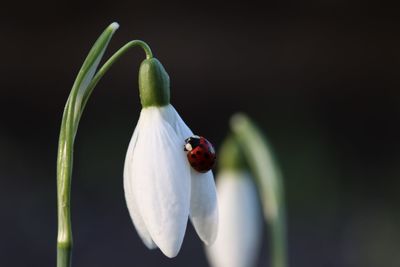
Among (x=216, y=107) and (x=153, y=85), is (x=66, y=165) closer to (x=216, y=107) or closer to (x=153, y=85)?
(x=153, y=85)

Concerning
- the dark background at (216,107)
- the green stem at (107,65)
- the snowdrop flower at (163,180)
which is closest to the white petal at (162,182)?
the snowdrop flower at (163,180)

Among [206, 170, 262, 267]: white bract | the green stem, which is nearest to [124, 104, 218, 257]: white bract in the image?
the green stem

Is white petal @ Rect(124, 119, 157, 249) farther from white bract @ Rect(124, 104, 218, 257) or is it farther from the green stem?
the green stem

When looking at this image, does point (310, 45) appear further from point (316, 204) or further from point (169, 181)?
point (169, 181)

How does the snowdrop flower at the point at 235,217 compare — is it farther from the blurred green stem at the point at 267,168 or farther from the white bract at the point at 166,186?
the white bract at the point at 166,186

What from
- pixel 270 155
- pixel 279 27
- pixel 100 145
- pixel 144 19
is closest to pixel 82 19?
pixel 144 19

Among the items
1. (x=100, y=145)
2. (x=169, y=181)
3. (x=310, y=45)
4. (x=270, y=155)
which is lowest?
(x=169, y=181)
